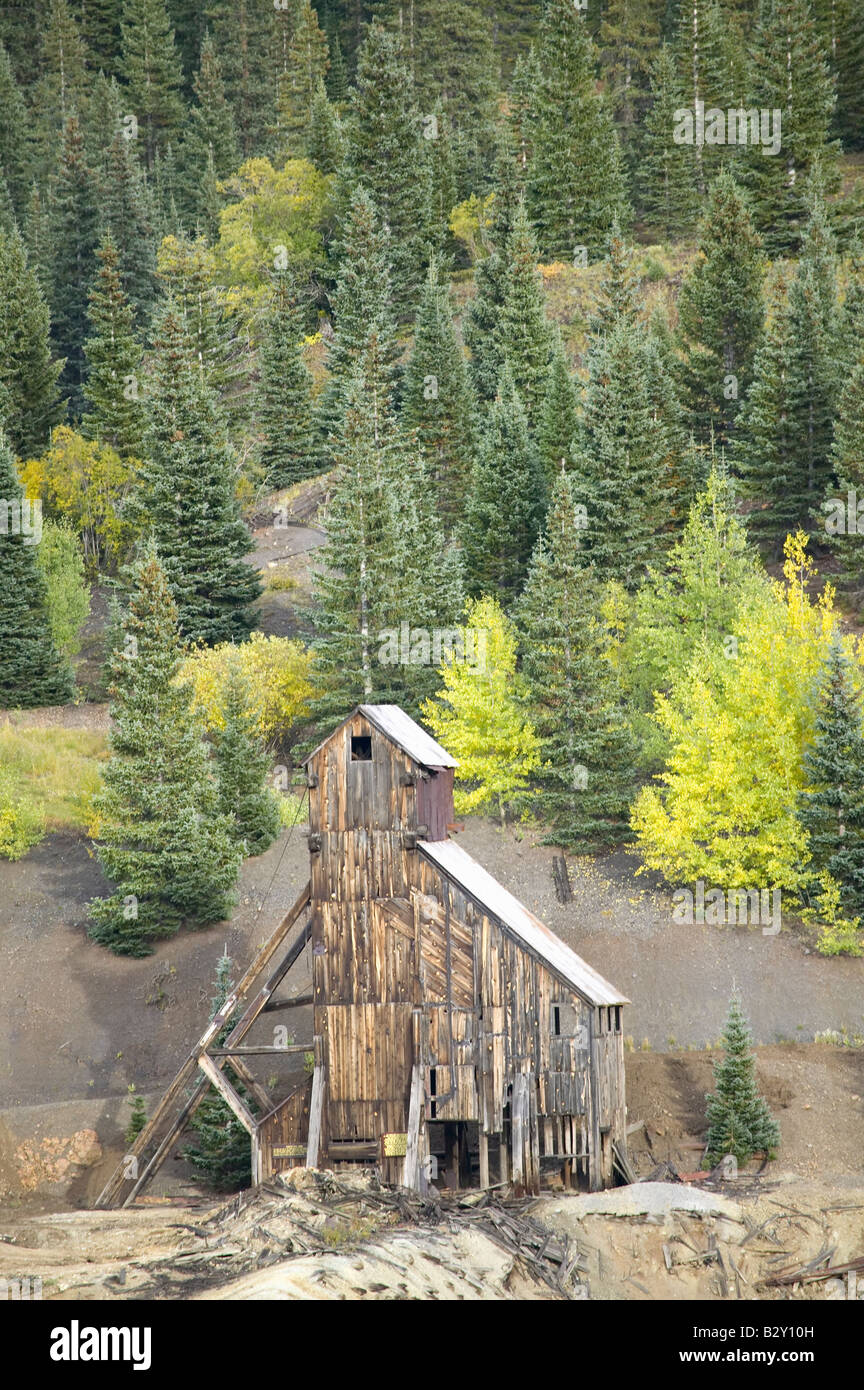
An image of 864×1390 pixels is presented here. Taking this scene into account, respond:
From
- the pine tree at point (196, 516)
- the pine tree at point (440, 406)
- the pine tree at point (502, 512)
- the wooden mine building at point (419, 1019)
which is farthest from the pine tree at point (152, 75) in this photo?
the wooden mine building at point (419, 1019)

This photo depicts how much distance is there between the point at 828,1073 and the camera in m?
41.5

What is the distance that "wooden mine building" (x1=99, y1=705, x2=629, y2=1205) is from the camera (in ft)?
114

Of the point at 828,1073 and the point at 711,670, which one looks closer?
the point at 828,1073

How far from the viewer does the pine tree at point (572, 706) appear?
5472 cm

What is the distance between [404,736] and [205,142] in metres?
98.0

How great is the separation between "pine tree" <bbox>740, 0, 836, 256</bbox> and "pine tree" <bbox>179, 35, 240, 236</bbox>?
A: 40.9 metres

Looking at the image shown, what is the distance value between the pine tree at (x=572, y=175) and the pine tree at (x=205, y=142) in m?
30.3

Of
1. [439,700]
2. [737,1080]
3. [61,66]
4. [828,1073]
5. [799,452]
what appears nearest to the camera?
[737,1080]

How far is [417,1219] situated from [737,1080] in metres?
10.6

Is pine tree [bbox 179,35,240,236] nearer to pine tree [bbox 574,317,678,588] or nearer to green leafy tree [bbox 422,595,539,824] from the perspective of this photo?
pine tree [bbox 574,317,678,588]

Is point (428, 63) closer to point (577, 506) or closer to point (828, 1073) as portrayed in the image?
point (577, 506)

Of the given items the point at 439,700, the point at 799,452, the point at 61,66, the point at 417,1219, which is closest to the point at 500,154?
the point at 799,452

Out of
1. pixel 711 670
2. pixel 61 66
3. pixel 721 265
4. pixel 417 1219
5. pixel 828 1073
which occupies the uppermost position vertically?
pixel 61 66

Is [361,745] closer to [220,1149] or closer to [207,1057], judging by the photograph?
[207,1057]
